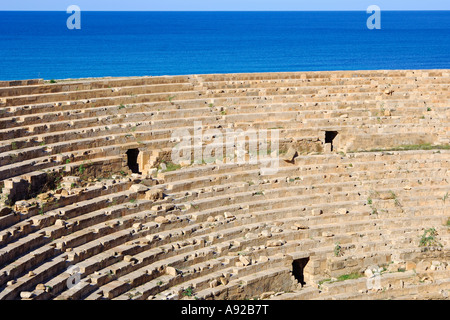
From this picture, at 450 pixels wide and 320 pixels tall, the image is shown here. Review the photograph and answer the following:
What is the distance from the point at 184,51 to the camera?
282 feet

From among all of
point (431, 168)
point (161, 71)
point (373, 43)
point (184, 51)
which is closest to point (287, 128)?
point (431, 168)

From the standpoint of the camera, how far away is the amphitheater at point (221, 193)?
70.4 ft

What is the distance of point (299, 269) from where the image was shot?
982 inches

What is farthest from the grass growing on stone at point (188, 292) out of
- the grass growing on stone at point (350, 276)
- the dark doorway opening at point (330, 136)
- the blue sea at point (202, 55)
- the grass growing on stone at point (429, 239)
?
the blue sea at point (202, 55)

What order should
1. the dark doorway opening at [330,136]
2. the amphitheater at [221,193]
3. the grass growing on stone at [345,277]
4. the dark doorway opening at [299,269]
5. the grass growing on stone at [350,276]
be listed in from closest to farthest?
the amphitheater at [221,193], the grass growing on stone at [345,277], the grass growing on stone at [350,276], the dark doorway opening at [299,269], the dark doorway opening at [330,136]

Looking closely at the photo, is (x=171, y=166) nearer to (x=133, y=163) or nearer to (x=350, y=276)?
(x=133, y=163)

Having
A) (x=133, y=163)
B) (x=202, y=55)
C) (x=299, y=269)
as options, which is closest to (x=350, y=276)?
(x=299, y=269)

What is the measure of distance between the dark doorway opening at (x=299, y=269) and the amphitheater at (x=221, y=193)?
65 mm
